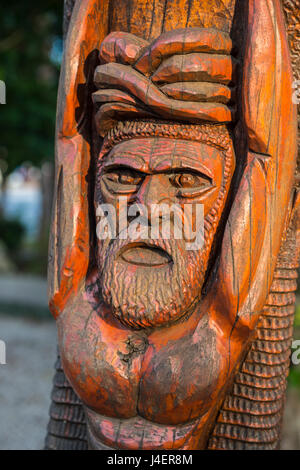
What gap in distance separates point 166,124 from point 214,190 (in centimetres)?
25

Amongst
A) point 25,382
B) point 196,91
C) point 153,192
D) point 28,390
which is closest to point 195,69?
point 196,91

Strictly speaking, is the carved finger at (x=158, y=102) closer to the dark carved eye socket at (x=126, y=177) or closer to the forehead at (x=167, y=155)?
the forehead at (x=167, y=155)

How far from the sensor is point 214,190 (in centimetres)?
141

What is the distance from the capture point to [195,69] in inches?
53.3

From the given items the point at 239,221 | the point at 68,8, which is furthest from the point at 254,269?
the point at 68,8

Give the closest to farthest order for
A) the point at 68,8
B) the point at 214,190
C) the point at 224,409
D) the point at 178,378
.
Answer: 1. the point at 178,378
2. the point at 214,190
3. the point at 224,409
4. the point at 68,8

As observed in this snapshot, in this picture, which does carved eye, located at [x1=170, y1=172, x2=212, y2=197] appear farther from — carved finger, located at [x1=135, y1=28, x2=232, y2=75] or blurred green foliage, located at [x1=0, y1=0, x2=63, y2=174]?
blurred green foliage, located at [x1=0, y1=0, x2=63, y2=174]

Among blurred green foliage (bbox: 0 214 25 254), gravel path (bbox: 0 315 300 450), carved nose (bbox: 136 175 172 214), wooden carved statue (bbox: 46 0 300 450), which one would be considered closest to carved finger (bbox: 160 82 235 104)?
wooden carved statue (bbox: 46 0 300 450)

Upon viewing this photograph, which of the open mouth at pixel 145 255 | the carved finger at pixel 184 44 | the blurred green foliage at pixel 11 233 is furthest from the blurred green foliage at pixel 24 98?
the open mouth at pixel 145 255

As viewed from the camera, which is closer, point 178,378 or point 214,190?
point 178,378

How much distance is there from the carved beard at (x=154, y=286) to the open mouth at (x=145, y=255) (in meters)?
0.01

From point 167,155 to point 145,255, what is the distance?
0.30 metres

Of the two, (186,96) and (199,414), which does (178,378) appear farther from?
(186,96)

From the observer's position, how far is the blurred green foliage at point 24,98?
5.43 metres
